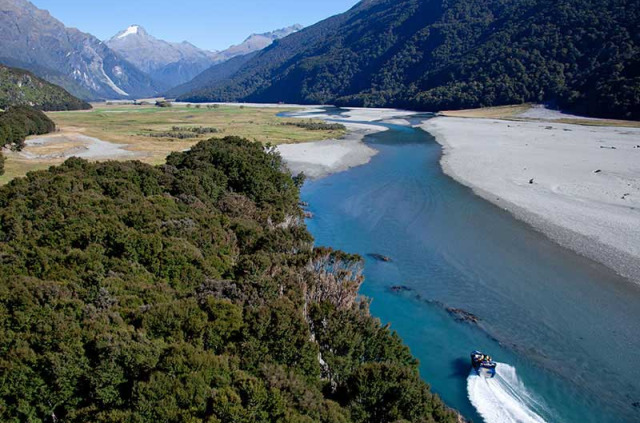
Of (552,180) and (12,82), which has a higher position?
(12,82)

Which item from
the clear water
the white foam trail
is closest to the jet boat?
the white foam trail

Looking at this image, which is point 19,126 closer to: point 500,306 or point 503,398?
point 500,306

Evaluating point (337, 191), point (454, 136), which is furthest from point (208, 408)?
point (454, 136)

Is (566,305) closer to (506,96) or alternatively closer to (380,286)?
(380,286)

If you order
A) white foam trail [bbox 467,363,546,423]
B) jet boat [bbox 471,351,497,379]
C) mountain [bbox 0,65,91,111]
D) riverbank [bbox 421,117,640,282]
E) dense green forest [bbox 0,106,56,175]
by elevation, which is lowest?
white foam trail [bbox 467,363,546,423]

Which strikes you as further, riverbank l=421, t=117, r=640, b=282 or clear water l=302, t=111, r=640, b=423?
riverbank l=421, t=117, r=640, b=282

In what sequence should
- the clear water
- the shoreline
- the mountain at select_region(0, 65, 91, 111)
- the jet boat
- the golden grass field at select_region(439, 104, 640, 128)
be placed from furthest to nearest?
the mountain at select_region(0, 65, 91, 111) < the golden grass field at select_region(439, 104, 640, 128) < the shoreline < the jet boat < the clear water

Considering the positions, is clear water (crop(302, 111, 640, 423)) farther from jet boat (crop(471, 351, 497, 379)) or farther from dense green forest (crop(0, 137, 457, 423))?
dense green forest (crop(0, 137, 457, 423))
